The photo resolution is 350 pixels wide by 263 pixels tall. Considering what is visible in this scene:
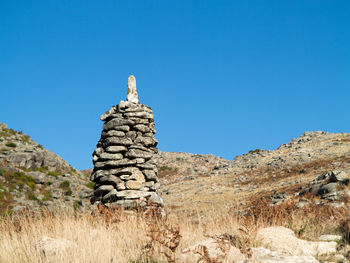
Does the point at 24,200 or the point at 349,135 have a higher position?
the point at 349,135

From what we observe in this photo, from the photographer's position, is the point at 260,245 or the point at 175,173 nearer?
the point at 260,245

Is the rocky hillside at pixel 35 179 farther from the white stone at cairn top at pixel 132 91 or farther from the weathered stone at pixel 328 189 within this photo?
the weathered stone at pixel 328 189

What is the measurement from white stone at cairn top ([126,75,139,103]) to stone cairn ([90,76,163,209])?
0.14m

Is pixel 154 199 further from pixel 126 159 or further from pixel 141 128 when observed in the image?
pixel 141 128

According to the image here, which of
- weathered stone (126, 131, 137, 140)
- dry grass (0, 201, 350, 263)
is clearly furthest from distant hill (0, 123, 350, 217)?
weathered stone (126, 131, 137, 140)

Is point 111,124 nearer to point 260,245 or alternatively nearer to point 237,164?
point 260,245

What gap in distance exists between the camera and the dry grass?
526cm

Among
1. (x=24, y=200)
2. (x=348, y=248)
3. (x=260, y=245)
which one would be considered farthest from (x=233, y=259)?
(x=24, y=200)

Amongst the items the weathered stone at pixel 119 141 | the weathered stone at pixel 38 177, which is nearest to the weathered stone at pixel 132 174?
the weathered stone at pixel 119 141

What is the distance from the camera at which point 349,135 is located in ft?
159

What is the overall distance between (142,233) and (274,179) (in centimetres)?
2748

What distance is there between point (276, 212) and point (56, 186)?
22.9 m

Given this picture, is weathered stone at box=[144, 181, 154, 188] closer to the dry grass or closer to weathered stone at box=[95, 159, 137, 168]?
weathered stone at box=[95, 159, 137, 168]

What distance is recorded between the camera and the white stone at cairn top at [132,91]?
37.6 ft
